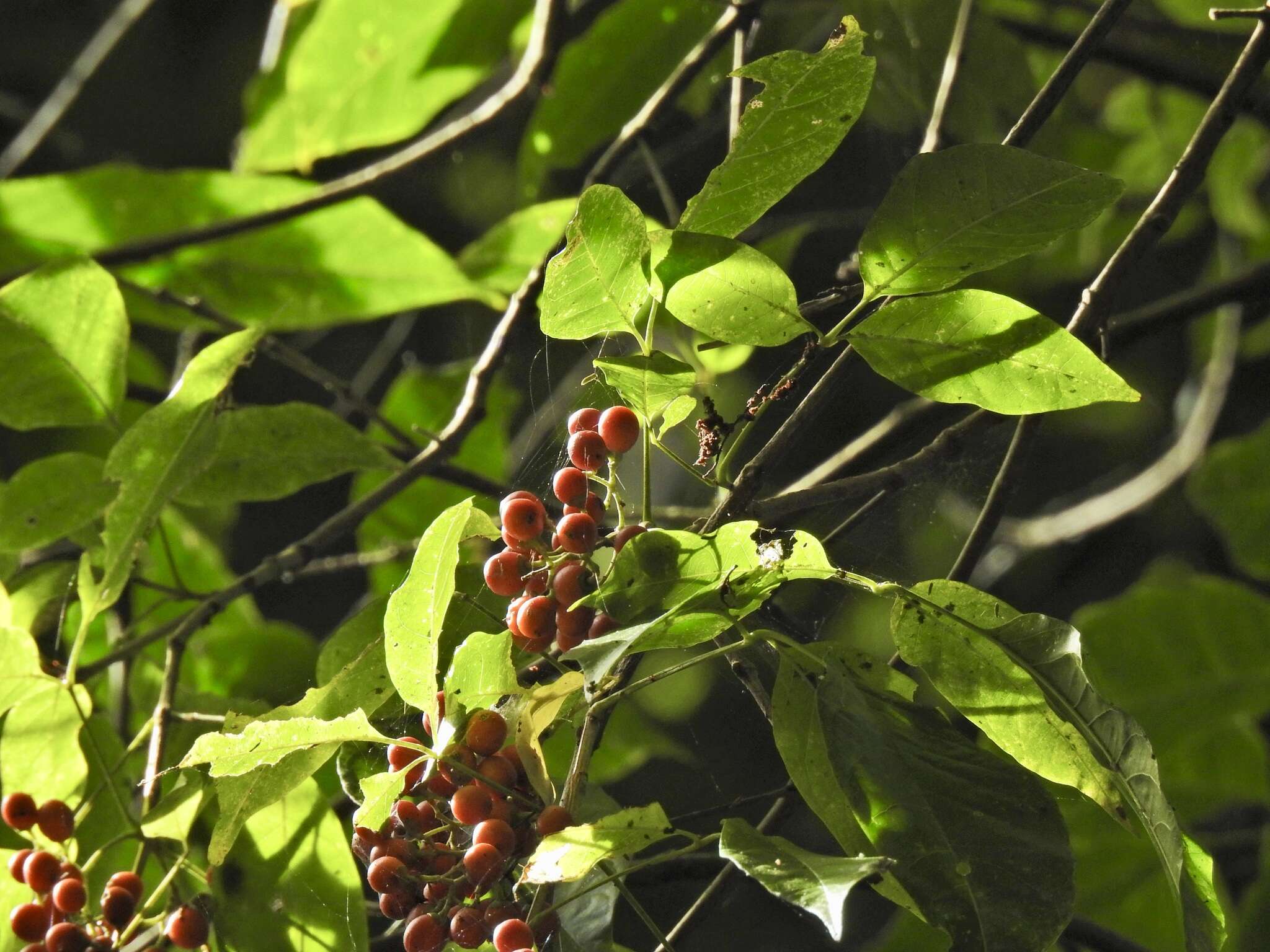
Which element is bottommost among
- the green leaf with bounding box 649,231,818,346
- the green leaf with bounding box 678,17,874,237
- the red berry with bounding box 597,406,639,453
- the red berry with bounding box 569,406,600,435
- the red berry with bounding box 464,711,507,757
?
the red berry with bounding box 464,711,507,757

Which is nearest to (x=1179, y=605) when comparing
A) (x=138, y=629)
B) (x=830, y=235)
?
(x=830, y=235)

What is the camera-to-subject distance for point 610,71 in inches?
36.4

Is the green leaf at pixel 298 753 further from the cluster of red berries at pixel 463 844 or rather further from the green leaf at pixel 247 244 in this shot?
the green leaf at pixel 247 244

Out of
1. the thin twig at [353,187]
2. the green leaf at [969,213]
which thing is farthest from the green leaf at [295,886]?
the thin twig at [353,187]

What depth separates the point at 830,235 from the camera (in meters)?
0.71

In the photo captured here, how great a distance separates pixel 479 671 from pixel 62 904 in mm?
293

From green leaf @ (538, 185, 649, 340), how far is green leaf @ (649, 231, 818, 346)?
0.03 feet

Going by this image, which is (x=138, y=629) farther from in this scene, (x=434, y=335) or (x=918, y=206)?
(x=434, y=335)

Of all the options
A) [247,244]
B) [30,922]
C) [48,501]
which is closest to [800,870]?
[30,922]

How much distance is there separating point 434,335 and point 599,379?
1.34 metres

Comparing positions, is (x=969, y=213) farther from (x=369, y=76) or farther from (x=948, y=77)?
(x=369, y=76)

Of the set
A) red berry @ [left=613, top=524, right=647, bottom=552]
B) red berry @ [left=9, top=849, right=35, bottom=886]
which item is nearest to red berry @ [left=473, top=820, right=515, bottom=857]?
red berry @ [left=613, top=524, right=647, bottom=552]

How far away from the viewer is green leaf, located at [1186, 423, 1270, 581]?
3.19 ft

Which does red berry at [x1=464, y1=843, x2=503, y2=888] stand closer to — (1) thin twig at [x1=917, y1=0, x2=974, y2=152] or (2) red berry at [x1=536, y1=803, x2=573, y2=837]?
(2) red berry at [x1=536, y1=803, x2=573, y2=837]
